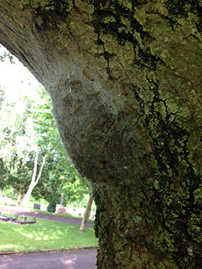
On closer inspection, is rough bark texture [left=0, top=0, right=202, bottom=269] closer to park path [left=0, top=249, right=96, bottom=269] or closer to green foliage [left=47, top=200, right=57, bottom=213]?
park path [left=0, top=249, right=96, bottom=269]

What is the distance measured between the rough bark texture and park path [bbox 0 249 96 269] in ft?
27.4

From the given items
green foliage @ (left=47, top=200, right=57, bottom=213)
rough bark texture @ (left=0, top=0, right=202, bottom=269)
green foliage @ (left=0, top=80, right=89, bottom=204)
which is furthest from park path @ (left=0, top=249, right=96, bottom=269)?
green foliage @ (left=47, top=200, right=57, bottom=213)

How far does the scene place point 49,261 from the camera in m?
9.11

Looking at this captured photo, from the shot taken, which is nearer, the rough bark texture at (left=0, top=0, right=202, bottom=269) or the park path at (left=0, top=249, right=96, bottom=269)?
the rough bark texture at (left=0, top=0, right=202, bottom=269)

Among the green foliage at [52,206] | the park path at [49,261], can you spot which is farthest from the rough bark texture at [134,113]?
the green foliage at [52,206]

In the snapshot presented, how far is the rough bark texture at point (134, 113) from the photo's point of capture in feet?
3.40

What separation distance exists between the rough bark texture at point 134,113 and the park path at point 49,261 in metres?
8.34

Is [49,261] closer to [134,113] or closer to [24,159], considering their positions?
[134,113]

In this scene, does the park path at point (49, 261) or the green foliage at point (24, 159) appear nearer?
the park path at point (49, 261)

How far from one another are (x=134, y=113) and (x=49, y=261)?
9.73 metres

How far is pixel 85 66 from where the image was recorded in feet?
4.08

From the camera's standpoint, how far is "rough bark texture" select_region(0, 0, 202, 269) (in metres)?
1.04

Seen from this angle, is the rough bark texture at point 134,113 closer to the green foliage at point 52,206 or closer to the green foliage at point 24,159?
the green foliage at point 24,159

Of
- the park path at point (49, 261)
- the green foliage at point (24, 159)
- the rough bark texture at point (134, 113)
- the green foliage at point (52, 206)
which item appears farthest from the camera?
the green foliage at point (52, 206)
